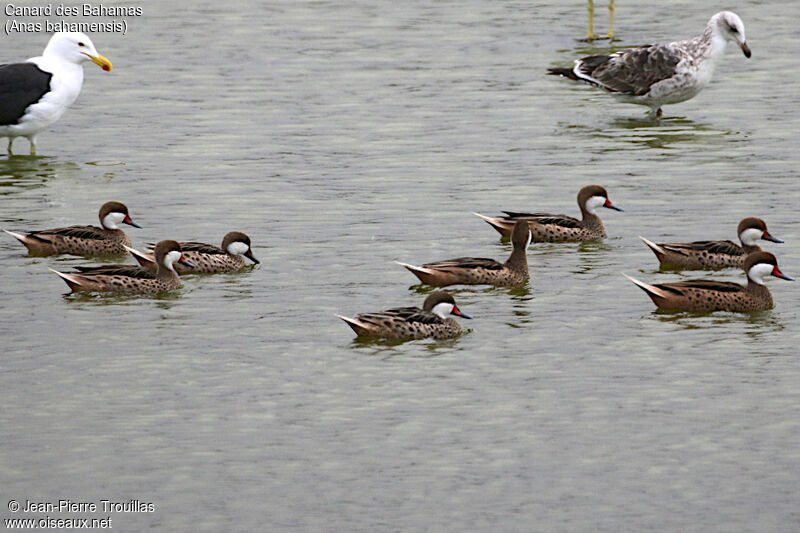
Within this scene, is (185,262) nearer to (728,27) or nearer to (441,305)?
(441,305)

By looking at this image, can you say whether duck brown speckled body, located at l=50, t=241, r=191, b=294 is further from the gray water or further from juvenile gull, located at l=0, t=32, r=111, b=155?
juvenile gull, located at l=0, t=32, r=111, b=155

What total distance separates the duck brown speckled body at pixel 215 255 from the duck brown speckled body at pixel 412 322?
284 cm

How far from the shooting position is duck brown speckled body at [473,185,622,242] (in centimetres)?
1712

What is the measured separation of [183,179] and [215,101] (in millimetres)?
6043

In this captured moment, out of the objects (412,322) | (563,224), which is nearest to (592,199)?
(563,224)

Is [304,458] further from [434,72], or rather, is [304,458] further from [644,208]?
[434,72]

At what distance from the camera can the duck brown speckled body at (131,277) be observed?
592 inches

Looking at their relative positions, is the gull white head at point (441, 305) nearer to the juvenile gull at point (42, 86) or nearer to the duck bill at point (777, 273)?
the duck bill at point (777, 273)

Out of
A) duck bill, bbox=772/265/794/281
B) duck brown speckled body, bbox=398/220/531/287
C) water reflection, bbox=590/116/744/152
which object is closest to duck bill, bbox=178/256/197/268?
duck brown speckled body, bbox=398/220/531/287

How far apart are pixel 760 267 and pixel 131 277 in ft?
19.3

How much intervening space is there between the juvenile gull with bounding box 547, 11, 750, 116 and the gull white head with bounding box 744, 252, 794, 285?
995 cm

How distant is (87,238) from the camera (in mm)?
16844

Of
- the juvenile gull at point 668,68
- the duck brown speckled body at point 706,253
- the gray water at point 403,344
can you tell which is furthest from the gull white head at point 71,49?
the duck brown speckled body at point 706,253

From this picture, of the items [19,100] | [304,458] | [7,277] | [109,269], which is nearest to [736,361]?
[304,458]
